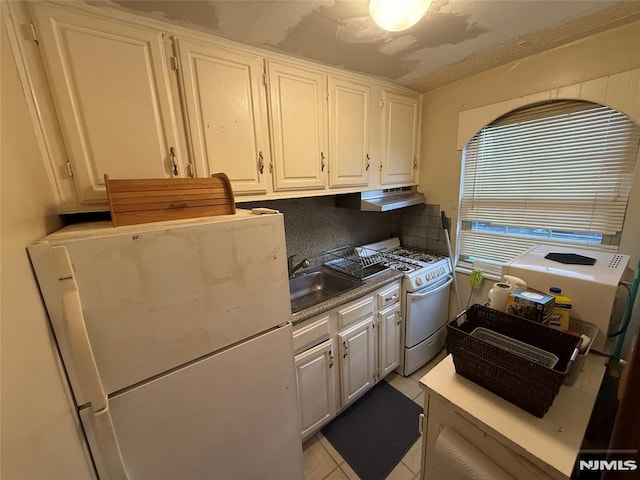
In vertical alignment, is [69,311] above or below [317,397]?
above

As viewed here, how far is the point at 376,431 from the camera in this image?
64.5 inches

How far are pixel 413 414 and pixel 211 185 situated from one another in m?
1.96

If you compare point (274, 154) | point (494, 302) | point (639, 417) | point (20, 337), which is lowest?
point (494, 302)

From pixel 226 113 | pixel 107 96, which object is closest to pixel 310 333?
pixel 226 113

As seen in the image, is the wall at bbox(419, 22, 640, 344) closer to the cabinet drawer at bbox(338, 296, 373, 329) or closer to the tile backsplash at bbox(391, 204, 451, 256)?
the tile backsplash at bbox(391, 204, 451, 256)

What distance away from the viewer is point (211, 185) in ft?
3.43

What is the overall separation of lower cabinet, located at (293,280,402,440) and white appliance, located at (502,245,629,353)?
0.82 meters

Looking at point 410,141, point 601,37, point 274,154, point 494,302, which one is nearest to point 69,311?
point 274,154

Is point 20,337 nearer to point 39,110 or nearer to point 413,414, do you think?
point 39,110

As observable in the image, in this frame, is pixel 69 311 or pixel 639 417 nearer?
pixel 639 417

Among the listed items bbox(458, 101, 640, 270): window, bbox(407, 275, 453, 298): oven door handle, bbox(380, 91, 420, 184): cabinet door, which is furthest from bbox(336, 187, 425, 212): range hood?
bbox(407, 275, 453, 298): oven door handle

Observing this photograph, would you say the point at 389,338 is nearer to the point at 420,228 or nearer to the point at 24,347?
the point at 420,228

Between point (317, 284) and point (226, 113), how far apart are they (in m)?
1.35

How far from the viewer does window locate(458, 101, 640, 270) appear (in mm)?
1462
